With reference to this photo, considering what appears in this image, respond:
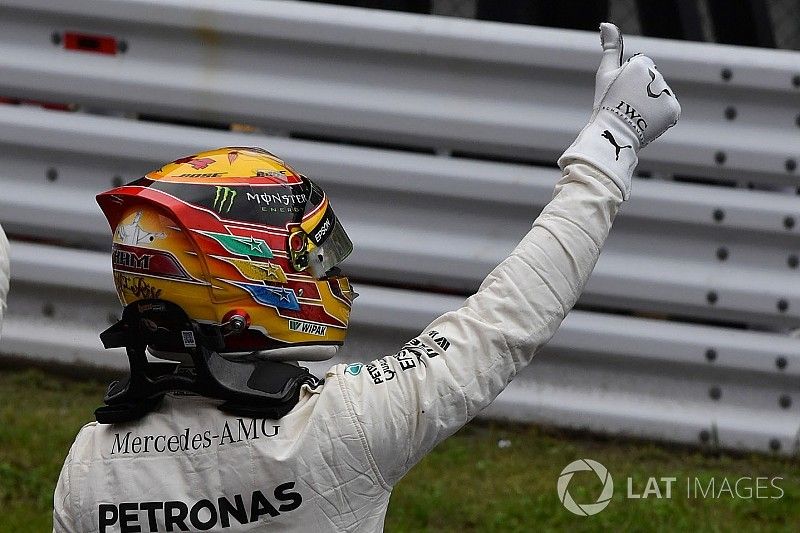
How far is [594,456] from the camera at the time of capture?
4.63 m

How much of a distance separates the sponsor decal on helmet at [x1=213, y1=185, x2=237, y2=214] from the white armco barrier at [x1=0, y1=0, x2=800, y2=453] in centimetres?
257

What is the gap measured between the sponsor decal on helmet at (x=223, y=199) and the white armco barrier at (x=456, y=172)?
2.57 metres

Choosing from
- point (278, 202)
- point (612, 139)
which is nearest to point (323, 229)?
point (278, 202)

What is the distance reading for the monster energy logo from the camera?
2266mm

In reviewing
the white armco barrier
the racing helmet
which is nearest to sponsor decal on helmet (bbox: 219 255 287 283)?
the racing helmet

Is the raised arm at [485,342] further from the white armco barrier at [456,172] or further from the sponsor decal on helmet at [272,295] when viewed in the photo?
the white armco barrier at [456,172]

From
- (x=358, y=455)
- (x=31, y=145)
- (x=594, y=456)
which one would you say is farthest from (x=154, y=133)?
(x=358, y=455)

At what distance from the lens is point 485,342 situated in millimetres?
2209

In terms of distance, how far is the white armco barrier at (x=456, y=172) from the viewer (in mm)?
4777

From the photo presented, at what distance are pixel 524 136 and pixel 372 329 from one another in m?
0.92

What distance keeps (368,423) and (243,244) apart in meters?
0.38

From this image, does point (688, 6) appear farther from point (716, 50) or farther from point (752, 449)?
point (752, 449)

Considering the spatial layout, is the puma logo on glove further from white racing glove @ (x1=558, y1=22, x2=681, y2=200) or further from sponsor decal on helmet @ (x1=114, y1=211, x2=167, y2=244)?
sponsor decal on helmet @ (x1=114, y1=211, x2=167, y2=244)

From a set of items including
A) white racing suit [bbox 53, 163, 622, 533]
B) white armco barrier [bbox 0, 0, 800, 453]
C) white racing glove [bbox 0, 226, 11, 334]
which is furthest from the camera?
white armco barrier [bbox 0, 0, 800, 453]
